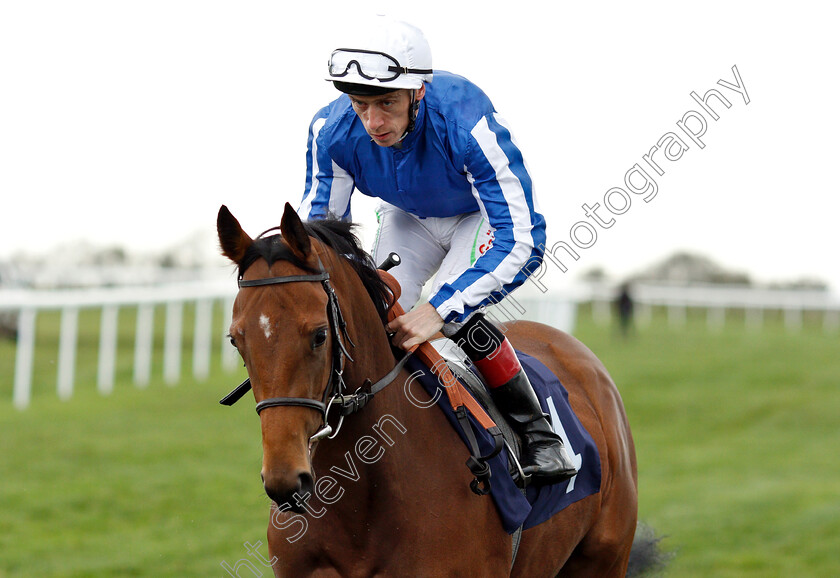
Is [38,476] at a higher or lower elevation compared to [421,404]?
lower

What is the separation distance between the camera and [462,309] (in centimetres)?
304

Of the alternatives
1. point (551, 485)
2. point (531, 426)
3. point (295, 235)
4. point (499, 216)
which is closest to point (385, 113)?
point (499, 216)

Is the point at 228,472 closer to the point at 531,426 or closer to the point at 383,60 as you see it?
the point at 531,426

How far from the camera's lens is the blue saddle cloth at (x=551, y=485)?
3.07 metres

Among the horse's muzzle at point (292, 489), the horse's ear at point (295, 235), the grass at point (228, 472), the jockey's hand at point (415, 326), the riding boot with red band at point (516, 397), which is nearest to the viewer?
the horse's muzzle at point (292, 489)

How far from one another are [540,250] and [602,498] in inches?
53.1

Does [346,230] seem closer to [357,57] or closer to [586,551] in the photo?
[357,57]

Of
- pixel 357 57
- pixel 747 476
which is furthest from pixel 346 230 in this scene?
pixel 747 476

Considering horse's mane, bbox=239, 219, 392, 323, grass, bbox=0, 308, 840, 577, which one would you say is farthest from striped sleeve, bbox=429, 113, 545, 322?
grass, bbox=0, 308, 840, 577

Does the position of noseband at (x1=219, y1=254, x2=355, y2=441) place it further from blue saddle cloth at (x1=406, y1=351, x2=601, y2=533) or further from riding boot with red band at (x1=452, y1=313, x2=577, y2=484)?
riding boot with red band at (x1=452, y1=313, x2=577, y2=484)

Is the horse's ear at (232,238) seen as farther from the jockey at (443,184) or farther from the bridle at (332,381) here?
the jockey at (443,184)

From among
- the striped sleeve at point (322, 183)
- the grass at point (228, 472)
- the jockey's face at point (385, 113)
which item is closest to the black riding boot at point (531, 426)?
the striped sleeve at point (322, 183)

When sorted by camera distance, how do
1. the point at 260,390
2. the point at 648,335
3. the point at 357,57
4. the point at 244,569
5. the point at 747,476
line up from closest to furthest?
the point at 260,390
the point at 357,57
the point at 244,569
the point at 747,476
the point at 648,335

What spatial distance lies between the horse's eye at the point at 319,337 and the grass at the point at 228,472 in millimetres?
3399
